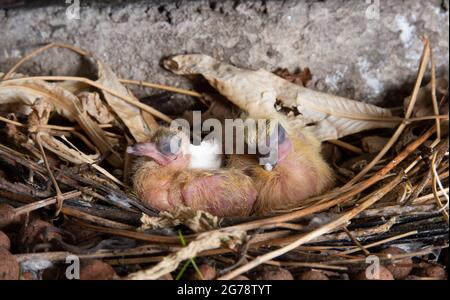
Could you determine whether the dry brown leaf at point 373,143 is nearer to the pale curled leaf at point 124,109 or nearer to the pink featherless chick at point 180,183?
the pink featherless chick at point 180,183

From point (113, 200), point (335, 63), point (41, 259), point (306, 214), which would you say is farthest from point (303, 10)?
point (41, 259)

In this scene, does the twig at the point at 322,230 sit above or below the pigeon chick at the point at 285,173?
below

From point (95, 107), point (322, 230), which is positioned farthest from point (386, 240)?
point (95, 107)

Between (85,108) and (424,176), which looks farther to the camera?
(85,108)

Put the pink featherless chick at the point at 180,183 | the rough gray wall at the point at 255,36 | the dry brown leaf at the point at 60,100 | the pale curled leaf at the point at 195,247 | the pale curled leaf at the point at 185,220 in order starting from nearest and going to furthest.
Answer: the pale curled leaf at the point at 195,247, the pale curled leaf at the point at 185,220, the pink featherless chick at the point at 180,183, the dry brown leaf at the point at 60,100, the rough gray wall at the point at 255,36

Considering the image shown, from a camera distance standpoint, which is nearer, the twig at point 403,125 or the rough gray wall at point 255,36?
the twig at point 403,125

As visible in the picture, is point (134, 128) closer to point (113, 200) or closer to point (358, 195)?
point (113, 200)

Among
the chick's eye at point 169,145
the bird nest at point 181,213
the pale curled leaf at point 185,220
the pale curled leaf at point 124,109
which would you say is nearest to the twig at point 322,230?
the bird nest at point 181,213
